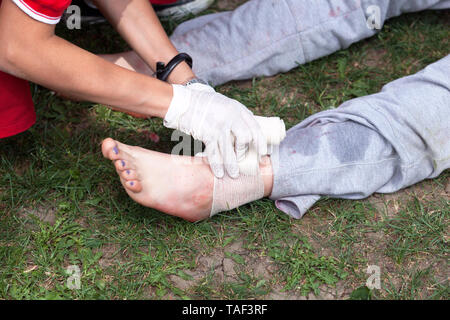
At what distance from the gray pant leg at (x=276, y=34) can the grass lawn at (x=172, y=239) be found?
35 centimetres

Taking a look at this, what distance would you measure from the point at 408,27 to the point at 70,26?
1478 mm

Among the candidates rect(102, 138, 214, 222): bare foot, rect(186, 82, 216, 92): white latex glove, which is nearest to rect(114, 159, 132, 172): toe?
rect(102, 138, 214, 222): bare foot

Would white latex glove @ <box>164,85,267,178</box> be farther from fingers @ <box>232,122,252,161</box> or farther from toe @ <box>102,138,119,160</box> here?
toe @ <box>102,138,119,160</box>

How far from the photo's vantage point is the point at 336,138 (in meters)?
1.71

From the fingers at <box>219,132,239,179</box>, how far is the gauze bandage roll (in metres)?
0.03

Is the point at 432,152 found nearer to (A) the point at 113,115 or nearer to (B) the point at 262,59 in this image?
(B) the point at 262,59

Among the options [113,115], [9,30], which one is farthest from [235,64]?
[9,30]

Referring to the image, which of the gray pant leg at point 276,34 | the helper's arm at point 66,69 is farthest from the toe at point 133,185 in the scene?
the gray pant leg at point 276,34

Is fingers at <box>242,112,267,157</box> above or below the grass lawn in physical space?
above

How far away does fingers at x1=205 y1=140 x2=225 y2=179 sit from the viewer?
64.8 inches

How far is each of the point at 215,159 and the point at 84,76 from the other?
1.53 ft

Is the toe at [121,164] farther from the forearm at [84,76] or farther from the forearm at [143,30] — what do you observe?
the forearm at [143,30]
